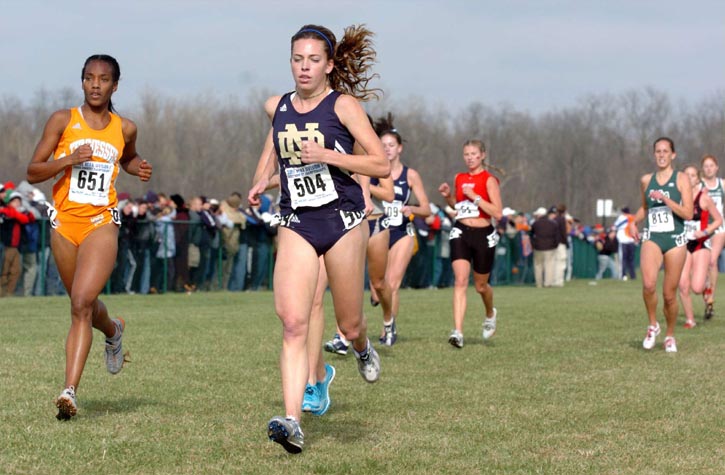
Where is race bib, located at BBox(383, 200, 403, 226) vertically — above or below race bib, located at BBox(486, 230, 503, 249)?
above

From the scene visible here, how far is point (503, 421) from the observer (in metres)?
7.84

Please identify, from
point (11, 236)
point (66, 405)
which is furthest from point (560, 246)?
point (66, 405)

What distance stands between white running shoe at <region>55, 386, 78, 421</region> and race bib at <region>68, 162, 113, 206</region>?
1.27 m

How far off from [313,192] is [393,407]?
2345mm

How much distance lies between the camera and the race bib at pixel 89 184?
7.83 metres

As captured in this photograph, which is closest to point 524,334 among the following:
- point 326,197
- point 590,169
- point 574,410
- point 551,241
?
point 574,410

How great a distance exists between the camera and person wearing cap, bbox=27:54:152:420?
7.70 m

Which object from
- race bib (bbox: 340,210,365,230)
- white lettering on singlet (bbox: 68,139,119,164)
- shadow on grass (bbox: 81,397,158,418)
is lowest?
shadow on grass (bbox: 81,397,158,418)

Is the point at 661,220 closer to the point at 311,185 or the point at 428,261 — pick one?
the point at 311,185

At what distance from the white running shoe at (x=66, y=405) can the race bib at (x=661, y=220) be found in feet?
24.3

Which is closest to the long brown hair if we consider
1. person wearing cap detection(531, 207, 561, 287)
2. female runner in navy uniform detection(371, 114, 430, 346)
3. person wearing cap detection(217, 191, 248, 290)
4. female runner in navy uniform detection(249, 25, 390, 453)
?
female runner in navy uniform detection(249, 25, 390, 453)

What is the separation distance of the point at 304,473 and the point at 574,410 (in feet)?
10.1

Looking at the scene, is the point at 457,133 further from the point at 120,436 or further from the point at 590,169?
the point at 120,436

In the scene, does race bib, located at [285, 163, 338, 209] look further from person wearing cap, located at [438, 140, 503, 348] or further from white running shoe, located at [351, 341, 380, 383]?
person wearing cap, located at [438, 140, 503, 348]
